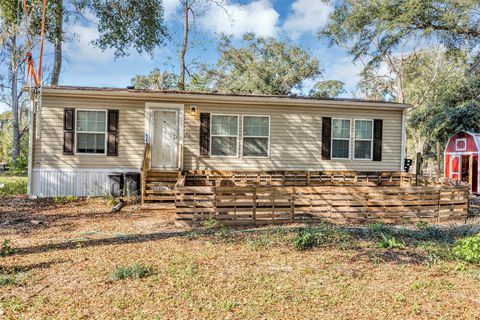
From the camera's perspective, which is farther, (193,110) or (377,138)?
(377,138)

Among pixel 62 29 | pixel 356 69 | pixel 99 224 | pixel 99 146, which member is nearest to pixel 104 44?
pixel 62 29

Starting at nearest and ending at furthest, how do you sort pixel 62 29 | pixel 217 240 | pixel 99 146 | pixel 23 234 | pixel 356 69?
pixel 217 240 → pixel 23 234 → pixel 99 146 → pixel 62 29 → pixel 356 69

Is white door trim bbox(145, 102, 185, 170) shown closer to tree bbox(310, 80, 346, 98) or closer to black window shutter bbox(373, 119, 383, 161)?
black window shutter bbox(373, 119, 383, 161)

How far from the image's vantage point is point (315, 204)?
21.5ft

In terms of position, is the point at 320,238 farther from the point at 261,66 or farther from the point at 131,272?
the point at 261,66

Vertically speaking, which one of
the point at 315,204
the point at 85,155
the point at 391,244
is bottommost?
the point at 391,244

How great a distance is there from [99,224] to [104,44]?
43.4 feet

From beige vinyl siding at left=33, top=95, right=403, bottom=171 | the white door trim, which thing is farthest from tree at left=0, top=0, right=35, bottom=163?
the white door trim

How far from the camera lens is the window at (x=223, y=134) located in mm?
10078

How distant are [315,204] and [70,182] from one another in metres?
7.27

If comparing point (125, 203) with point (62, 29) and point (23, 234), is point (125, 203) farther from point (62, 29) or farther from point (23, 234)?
point (62, 29)

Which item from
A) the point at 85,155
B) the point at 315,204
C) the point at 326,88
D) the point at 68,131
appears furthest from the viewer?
the point at 326,88

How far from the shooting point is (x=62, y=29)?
53.4 feet

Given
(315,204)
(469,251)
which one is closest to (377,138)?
(315,204)
